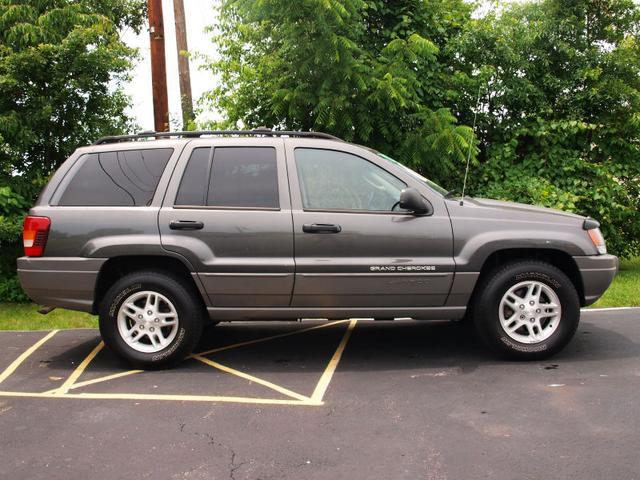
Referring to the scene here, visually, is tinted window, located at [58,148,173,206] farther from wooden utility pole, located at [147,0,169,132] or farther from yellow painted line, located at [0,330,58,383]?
wooden utility pole, located at [147,0,169,132]

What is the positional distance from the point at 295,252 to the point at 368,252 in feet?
1.95

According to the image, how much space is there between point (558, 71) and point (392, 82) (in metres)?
3.60

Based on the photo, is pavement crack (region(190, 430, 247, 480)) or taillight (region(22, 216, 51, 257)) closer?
pavement crack (region(190, 430, 247, 480))

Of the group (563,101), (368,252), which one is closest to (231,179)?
(368,252)

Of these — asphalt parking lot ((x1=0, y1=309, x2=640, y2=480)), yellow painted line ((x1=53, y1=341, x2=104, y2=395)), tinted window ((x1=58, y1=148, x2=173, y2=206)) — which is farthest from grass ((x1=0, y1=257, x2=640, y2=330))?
tinted window ((x1=58, y1=148, x2=173, y2=206))

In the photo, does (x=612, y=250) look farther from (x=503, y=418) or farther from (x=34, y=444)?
(x=34, y=444)

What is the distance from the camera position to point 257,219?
532 cm

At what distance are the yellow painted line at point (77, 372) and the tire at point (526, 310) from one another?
3.35 m

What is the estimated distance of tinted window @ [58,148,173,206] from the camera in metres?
5.50

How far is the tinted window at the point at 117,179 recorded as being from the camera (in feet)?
18.0

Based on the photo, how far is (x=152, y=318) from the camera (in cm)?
541

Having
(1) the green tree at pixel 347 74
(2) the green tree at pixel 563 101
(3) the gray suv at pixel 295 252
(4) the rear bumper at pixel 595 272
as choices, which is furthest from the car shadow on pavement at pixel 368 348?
(2) the green tree at pixel 563 101

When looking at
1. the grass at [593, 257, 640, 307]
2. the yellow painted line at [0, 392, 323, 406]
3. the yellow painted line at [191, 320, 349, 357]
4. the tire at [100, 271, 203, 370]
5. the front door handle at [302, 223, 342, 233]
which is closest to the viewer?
the yellow painted line at [0, 392, 323, 406]

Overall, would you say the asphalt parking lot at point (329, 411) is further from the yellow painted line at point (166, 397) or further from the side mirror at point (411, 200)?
the side mirror at point (411, 200)
